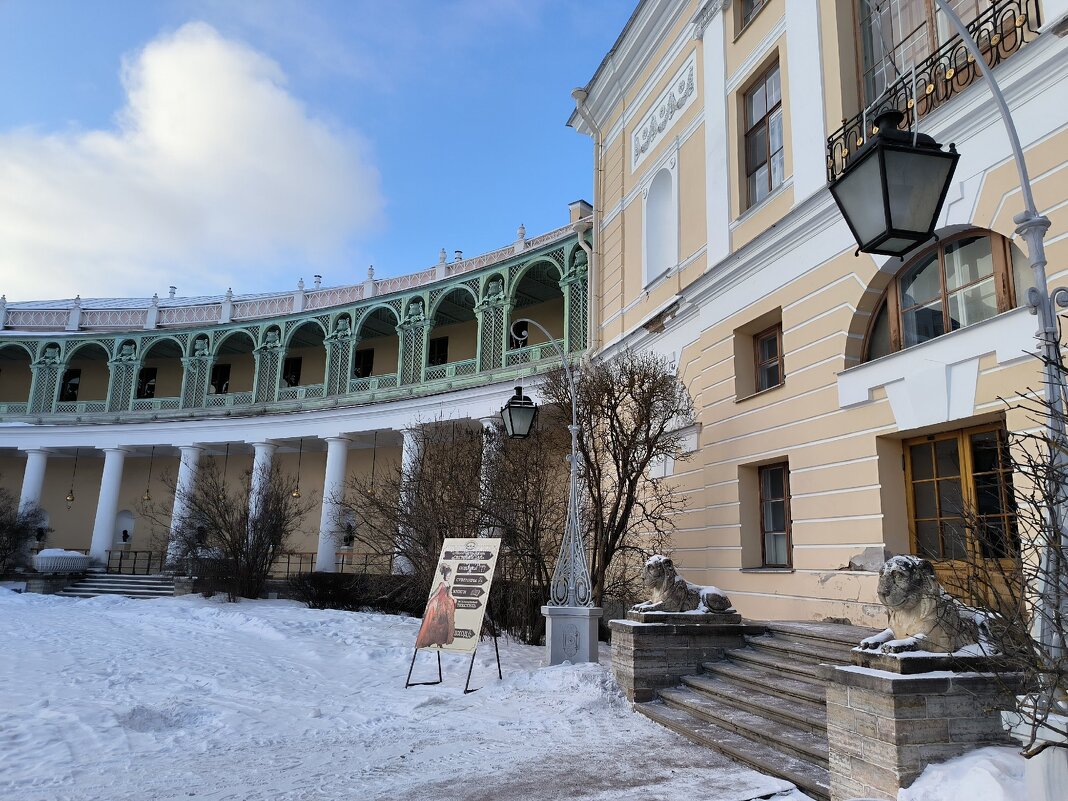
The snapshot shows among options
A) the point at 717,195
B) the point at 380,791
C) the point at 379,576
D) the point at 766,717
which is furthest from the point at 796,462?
the point at 379,576

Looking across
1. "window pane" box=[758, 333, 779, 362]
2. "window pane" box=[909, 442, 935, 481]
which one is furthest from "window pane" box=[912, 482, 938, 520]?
"window pane" box=[758, 333, 779, 362]

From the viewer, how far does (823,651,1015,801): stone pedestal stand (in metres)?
4.61

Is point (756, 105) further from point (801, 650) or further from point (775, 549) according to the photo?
point (801, 650)

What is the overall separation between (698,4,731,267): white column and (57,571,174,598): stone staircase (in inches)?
779

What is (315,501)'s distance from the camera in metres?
29.7

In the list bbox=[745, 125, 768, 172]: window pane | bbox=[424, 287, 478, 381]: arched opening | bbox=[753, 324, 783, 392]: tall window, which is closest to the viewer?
bbox=[753, 324, 783, 392]: tall window

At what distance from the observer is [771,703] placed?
6867 millimetres

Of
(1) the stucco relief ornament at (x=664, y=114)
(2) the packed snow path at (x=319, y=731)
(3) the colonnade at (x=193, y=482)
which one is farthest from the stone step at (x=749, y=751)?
(3) the colonnade at (x=193, y=482)

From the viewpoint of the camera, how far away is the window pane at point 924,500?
8805 mm

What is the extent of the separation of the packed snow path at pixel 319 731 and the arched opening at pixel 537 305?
11.9m

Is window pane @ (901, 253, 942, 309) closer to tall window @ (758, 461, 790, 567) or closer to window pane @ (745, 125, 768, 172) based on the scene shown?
tall window @ (758, 461, 790, 567)

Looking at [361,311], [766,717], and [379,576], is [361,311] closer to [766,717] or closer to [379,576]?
[379,576]

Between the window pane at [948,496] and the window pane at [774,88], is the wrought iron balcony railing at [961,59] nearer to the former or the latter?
the window pane at [774,88]

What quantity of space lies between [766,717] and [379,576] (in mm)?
12911
